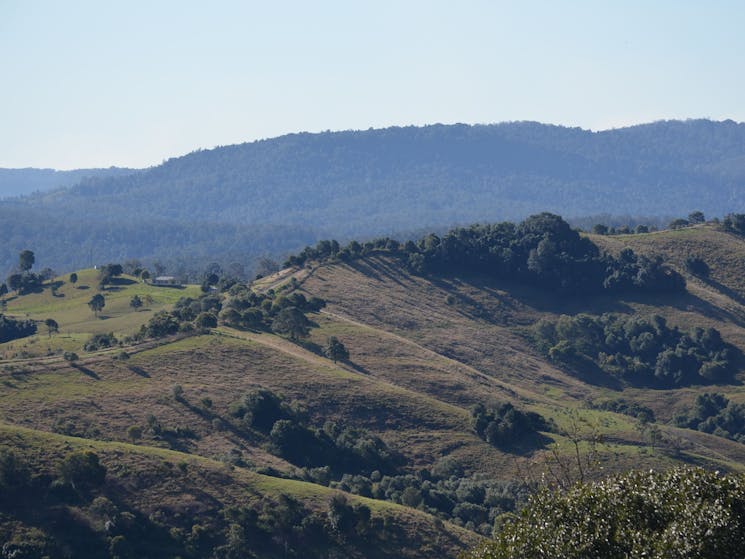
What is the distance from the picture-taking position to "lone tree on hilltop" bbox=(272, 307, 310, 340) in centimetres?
11588

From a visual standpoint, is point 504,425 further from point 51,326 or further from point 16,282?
point 16,282

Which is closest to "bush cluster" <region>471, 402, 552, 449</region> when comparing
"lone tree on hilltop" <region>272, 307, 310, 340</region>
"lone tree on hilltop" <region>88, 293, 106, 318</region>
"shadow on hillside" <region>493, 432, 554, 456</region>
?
"shadow on hillside" <region>493, 432, 554, 456</region>

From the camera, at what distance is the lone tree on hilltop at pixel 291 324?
380ft

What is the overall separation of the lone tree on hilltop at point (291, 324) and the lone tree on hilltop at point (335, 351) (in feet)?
16.2

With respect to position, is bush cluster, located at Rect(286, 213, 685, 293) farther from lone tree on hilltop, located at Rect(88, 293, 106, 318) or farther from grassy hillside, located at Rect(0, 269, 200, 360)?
lone tree on hilltop, located at Rect(88, 293, 106, 318)

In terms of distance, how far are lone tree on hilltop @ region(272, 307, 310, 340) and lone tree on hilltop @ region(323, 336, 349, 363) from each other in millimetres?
4926

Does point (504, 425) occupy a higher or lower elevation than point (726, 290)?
lower

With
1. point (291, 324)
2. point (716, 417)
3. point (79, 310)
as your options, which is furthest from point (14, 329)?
point (716, 417)

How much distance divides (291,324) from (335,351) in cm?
729

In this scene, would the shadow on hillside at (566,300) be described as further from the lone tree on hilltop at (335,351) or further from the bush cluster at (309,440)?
the bush cluster at (309,440)

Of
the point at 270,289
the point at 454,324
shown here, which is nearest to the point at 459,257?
the point at 454,324

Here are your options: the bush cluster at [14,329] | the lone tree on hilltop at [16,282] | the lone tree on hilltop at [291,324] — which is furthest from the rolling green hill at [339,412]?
the bush cluster at [14,329]

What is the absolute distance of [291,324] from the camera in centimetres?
11594

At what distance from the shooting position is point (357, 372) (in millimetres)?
109000
